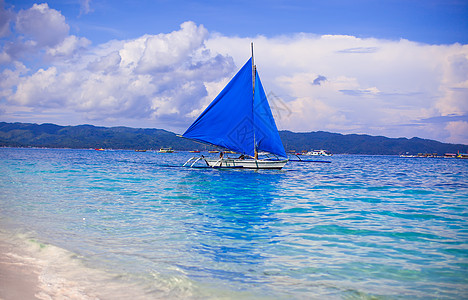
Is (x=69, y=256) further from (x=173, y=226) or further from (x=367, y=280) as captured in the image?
(x=367, y=280)

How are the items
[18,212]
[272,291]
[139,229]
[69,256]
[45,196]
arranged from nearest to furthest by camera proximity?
[272,291]
[69,256]
[139,229]
[18,212]
[45,196]

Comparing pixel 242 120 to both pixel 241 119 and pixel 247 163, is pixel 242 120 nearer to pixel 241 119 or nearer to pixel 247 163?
pixel 241 119

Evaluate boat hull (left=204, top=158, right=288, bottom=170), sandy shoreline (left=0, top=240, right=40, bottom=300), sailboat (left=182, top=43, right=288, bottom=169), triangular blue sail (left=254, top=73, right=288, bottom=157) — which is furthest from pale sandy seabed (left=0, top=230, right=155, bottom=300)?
boat hull (left=204, top=158, right=288, bottom=170)

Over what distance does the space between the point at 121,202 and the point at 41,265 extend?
8533mm

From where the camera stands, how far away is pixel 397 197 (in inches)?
730

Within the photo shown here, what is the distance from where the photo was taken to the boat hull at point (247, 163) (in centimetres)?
3581

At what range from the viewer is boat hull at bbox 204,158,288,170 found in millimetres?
35812

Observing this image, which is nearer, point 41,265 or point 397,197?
point 41,265

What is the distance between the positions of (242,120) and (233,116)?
97 centimetres

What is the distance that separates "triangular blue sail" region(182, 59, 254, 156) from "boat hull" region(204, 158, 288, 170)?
53.9 inches

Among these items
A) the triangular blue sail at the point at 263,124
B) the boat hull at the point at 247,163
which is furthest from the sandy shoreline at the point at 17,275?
the boat hull at the point at 247,163

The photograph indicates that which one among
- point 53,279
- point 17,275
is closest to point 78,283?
point 53,279

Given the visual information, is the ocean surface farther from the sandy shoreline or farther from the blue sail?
the blue sail

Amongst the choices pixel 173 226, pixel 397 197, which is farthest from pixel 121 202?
pixel 397 197
